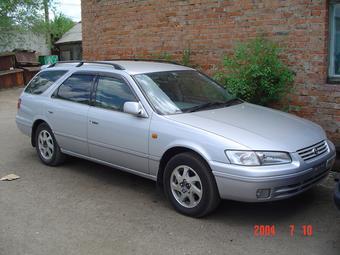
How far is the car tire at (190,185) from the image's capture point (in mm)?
4777

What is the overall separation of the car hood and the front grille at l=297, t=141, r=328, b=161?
0.15 feet

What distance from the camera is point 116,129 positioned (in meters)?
5.73

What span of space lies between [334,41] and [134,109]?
362 centimetres

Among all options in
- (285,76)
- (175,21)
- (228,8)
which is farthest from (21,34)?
(285,76)

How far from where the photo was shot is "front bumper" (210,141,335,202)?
4.45 m

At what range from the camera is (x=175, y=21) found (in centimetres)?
918

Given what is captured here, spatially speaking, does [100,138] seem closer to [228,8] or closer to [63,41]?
[228,8]

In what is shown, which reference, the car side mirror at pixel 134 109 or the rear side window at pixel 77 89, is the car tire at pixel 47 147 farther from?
the car side mirror at pixel 134 109

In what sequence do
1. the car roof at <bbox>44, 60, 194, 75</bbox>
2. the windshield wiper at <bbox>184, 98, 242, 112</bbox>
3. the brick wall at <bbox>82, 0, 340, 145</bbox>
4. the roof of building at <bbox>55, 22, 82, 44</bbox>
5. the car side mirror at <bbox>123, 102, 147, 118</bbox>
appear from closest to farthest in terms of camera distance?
the car side mirror at <bbox>123, 102, 147, 118</bbox> < the windshield wiper at <bbox>184, 98, 242, 112</bbox> < the car roof at <bbox>44, 60, 194, 75</bbox> < the brick wall at <bbox>82, 0, 340, 145</bbox> < the roof of building at <bbox>55, 22, 82, 44</bbox>

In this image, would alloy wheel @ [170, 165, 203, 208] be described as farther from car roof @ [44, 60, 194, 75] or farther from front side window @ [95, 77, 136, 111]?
car roof @ [44, 60, 194, 75]

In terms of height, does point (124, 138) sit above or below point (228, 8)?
below

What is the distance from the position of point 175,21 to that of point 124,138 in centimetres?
424

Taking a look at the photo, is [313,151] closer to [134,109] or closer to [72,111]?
[134,109]

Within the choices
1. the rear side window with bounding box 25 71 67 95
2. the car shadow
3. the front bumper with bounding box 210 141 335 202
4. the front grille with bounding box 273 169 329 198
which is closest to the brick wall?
the car shadow
